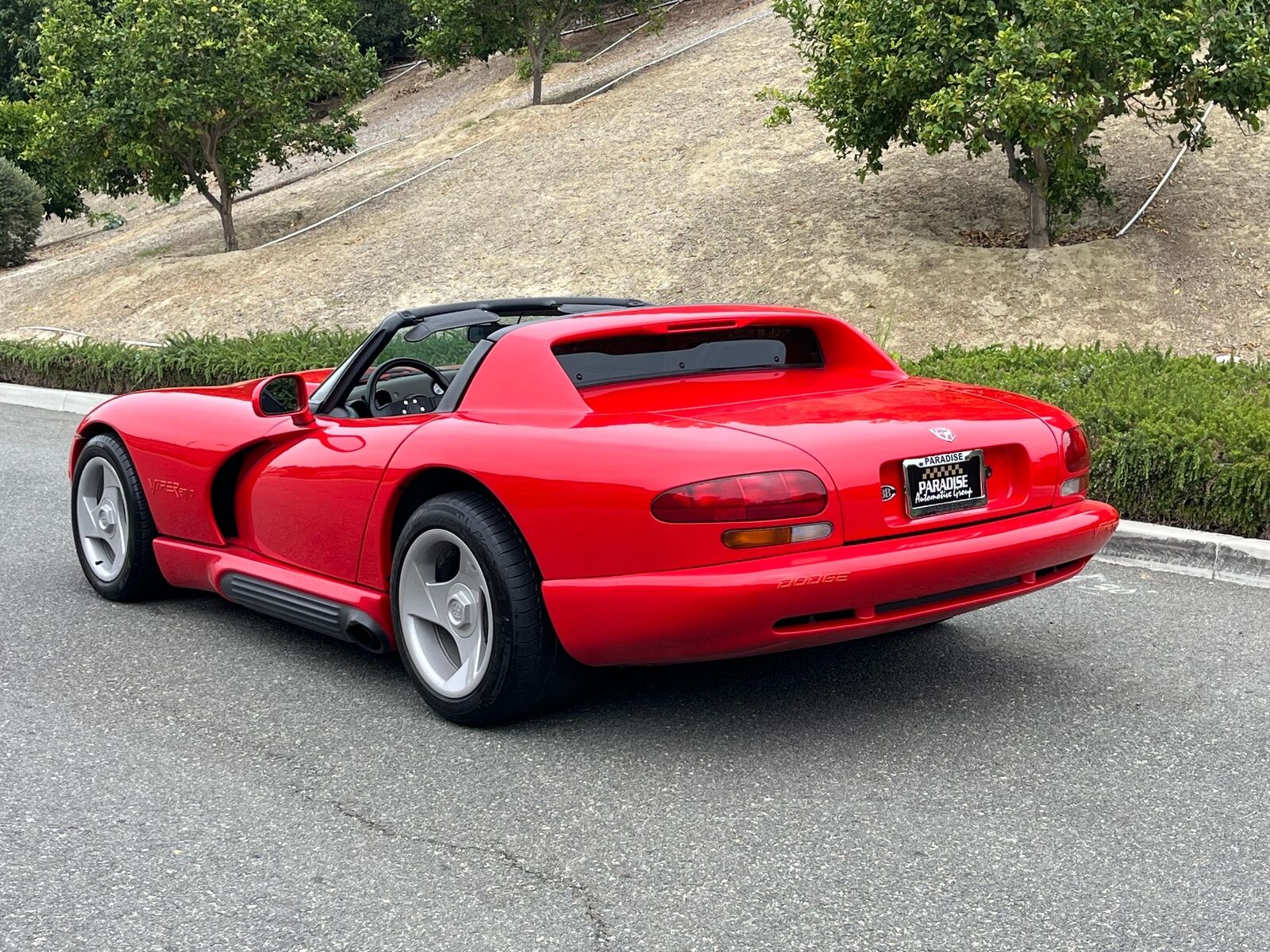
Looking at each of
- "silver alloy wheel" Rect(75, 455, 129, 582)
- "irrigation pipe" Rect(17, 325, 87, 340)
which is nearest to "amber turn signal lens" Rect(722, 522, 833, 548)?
"silver alloy wheel" Rect(75, 455, 129, 582)

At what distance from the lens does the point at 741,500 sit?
3941mm

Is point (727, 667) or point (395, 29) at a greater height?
point (395, 29)

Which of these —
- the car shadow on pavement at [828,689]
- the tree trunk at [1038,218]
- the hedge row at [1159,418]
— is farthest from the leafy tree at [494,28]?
the car shadow on pavement at [828,689]

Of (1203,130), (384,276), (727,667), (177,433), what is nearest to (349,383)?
(177,433)

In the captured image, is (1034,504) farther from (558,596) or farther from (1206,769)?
(558,596)

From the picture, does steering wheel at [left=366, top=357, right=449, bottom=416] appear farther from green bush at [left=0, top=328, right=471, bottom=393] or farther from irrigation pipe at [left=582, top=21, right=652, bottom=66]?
irrigation pipe at [left=582, top=21, right=652, bottom=66]

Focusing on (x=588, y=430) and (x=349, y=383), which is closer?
(x=588, y=430)

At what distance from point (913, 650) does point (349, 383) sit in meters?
2.31

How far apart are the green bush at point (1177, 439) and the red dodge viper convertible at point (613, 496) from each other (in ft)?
7.66

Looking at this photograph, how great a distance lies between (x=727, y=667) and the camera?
199 inches

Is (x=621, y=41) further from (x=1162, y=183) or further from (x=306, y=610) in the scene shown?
(x=306, y=610)

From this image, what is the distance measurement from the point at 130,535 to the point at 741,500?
3.11 meters

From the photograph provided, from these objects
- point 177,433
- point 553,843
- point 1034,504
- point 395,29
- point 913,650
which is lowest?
point 913,650

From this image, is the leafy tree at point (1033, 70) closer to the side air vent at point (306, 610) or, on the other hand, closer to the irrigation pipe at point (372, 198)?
the side air vent at point (306, 610)
